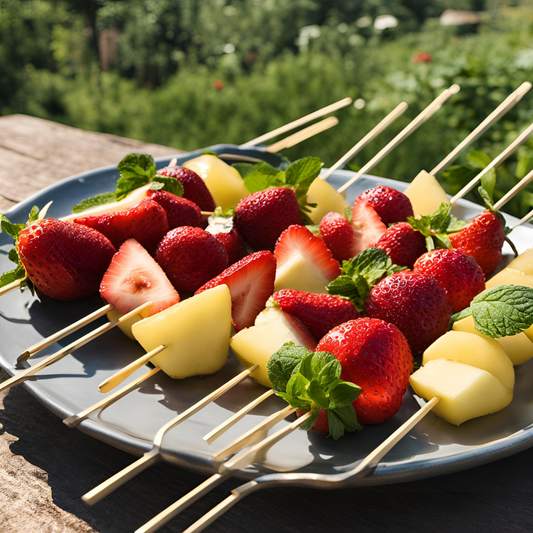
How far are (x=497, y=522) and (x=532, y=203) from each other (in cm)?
171

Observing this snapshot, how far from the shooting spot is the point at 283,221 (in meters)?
1.35

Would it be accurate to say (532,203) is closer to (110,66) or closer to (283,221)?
(283,221)

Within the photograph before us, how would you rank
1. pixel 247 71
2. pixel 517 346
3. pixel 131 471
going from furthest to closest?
pixel 247 71 < pixel 517 346 < pixel 131 471

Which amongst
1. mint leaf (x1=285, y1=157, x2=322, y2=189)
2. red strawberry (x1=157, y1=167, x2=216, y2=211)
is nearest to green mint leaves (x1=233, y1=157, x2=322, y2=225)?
mint leaf (x1=285, y1=157, x2=322, y2=189)

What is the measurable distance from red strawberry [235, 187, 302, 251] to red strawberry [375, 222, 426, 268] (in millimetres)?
231

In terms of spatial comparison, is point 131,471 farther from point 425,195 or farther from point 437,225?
point 425,195

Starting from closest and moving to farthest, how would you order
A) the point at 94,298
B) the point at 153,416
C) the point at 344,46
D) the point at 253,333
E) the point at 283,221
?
1. the point at 153,416
2. the point at 253,333
3. the point at 94,298
4. the point at 283,221
5. the point at 344,46

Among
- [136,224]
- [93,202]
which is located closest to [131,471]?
[136,224]

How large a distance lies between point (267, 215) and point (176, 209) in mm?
217

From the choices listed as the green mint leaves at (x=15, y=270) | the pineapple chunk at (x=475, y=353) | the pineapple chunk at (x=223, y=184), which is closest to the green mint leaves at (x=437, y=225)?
the pineapple chunk at (x=475, y=353)

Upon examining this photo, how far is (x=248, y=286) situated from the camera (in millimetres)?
1107

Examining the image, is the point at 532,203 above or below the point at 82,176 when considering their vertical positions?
below

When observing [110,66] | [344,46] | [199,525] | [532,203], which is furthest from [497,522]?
[110,66]

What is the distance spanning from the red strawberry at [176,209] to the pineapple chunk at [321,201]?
322mm
